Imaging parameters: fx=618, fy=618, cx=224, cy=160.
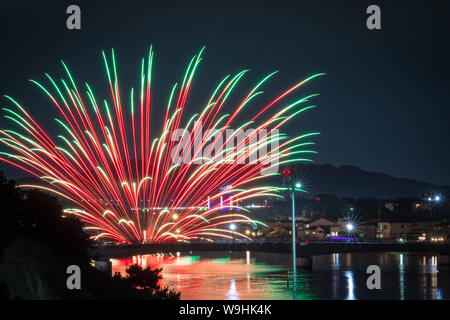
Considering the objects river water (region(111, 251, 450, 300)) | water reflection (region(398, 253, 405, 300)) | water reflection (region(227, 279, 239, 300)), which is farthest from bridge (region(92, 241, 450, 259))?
water reflection (region(227, 279, 239, 300))

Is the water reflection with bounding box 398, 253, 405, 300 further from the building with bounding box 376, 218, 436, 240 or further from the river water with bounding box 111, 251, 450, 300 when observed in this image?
the building with bounding box 376, 218, 436, 240

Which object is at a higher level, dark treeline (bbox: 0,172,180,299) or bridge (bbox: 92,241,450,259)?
dark treeline (bbox: 0,172,180,299)

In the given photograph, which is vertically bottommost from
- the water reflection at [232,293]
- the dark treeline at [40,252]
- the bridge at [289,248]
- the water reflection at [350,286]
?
the water reflection at [350,286]

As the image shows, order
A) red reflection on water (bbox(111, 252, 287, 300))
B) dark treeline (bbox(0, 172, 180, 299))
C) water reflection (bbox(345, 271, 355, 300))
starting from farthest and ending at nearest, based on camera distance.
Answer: water reflection (bbox(345, 271, 355, 300)) < red reflection on water (bbox(111, 252, 287, 300)) < dark treeline (bbox(0, 172, 180, 299))

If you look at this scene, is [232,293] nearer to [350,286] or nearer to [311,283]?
[311,283]

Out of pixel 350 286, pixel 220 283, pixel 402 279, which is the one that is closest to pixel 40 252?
pixel 220 283

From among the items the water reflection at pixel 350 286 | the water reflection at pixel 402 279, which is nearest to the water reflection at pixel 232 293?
the water reflection at pixel 350 286

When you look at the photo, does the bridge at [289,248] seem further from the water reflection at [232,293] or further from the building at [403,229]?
the building at [403,229]

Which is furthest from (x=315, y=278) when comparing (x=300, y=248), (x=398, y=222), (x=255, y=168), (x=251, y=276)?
(x=398, y=222)

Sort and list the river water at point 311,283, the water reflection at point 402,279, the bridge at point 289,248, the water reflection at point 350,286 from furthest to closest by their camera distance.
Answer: the bridge at point 289,248 < the water reflection at point 402,279 < the water reflection at point 350,286 < the river water at point 311,283
